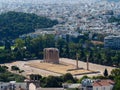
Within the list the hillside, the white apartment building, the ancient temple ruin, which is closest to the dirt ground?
the ancient temple ruin

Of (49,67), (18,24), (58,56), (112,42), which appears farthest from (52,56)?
(18,24)

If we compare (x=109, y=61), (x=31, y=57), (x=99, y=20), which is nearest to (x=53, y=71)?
→ (x=109, y=61)

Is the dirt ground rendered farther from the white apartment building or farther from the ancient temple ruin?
the white apartment building

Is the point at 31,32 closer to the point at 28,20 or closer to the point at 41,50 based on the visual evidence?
the point at 28,20

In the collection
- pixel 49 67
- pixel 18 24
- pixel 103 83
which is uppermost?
pixel 18 24

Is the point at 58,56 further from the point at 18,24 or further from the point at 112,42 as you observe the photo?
the point at 18,24

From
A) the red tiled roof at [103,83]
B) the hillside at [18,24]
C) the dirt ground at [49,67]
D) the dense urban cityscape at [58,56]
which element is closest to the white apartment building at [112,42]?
the dense urban cityscape at [58,56]

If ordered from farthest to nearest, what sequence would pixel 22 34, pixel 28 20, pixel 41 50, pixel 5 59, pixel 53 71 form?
pixel 28 20 → pixel 22 34 → pixel 41 50 → pixel 5 59 → pixel 53 71

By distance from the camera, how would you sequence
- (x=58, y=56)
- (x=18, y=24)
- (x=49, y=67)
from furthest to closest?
(x=18, y=24)
(x=58, y=56)
(x=49, y=67)
